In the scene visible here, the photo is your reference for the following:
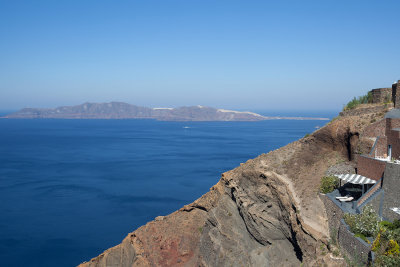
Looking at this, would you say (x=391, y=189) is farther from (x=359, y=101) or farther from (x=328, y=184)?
(x=359, y=101)

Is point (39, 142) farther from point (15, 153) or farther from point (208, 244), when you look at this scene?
point (208, 244)

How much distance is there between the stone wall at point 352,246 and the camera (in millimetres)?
10086

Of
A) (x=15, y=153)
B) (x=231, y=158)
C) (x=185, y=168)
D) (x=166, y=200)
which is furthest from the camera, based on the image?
(x=15, y=153)

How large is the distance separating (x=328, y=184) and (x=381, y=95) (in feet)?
23.5

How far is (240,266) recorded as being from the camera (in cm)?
1683

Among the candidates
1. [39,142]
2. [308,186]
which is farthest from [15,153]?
[308,186]

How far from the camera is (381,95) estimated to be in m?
19.6

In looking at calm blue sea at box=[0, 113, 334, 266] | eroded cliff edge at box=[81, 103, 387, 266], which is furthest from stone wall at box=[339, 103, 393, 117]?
calm blue sea at box=[0, 113, 334, 266]

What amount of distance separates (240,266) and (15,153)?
7498cm

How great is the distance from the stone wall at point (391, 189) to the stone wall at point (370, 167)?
840 mm

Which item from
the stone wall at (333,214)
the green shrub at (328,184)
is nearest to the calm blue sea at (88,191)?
the green shrub at (328,184)

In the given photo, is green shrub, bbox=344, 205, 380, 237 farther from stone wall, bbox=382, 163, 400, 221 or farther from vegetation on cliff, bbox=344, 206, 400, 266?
stone wall, bbox=382, 163, 400, 221

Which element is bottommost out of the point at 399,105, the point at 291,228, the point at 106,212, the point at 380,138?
the point at 106,212

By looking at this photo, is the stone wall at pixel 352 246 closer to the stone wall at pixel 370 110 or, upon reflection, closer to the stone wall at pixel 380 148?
the stone wall at pixel 380 148
